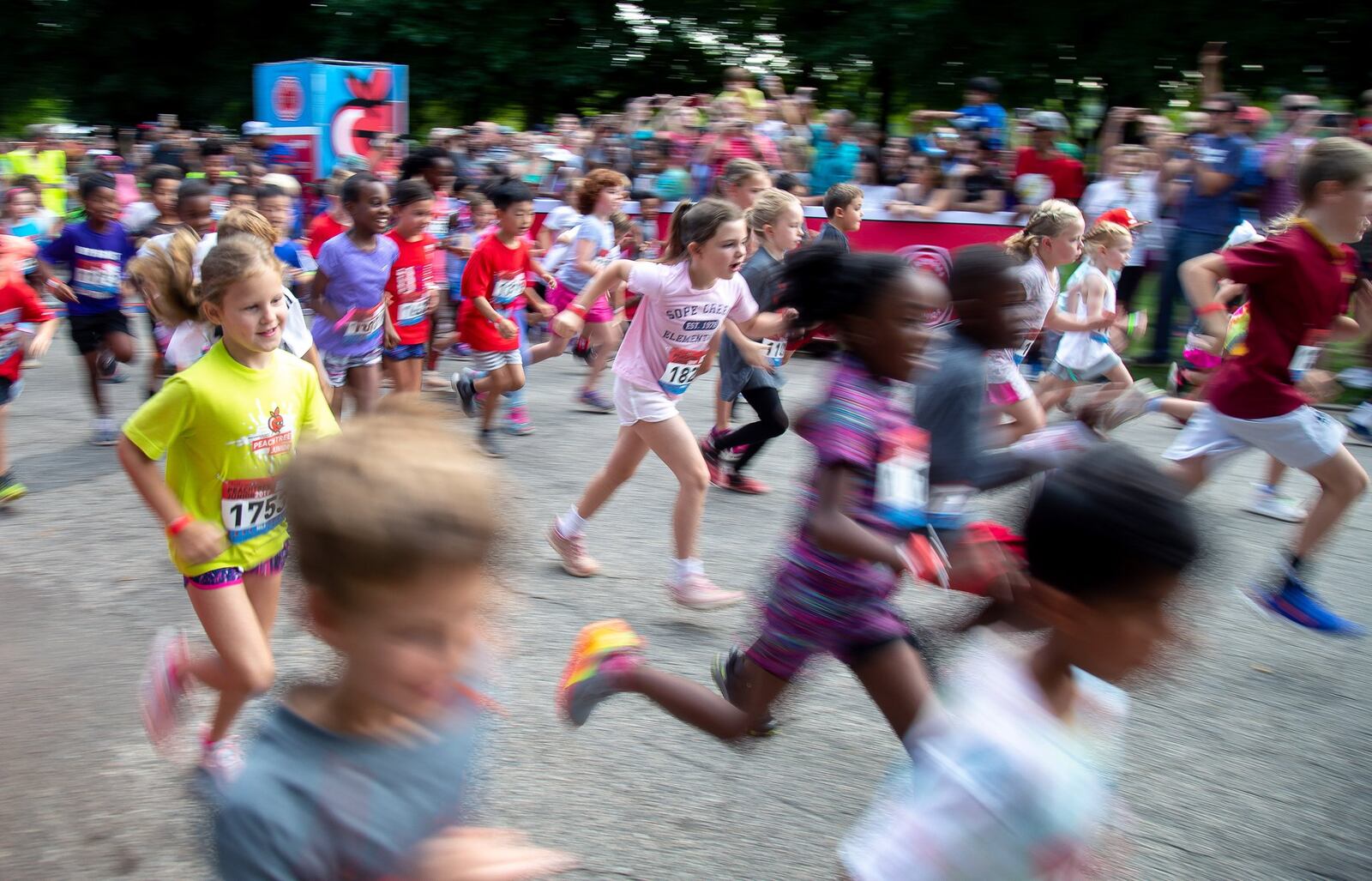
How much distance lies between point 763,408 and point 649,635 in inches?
83.6

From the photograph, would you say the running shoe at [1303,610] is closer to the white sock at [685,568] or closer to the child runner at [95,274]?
the white sock at [685,568]

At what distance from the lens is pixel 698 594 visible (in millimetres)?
4828

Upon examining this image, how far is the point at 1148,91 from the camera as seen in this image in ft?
54.4

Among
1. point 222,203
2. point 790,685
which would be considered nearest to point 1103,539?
point 790,685

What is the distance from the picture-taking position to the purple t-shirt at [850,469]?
9.11 ft

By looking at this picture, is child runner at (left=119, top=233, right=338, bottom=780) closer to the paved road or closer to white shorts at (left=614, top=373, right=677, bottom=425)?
the paved road

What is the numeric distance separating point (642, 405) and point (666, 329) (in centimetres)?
35

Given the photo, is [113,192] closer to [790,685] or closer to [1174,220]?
[790,685]

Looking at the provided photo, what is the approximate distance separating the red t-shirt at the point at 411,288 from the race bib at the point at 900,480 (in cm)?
458

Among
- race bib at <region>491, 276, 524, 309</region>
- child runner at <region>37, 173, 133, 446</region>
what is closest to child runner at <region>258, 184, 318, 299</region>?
child runner at <region>37, 173, 133, 446</region>

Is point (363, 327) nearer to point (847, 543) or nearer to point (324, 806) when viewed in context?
point (847, 543)

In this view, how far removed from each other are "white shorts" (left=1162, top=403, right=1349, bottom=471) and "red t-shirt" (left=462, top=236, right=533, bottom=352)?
4109 mm

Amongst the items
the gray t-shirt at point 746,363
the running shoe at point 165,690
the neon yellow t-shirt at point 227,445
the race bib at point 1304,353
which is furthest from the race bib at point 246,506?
the race bib at point 1304,353

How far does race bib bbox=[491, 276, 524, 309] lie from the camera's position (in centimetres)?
743
